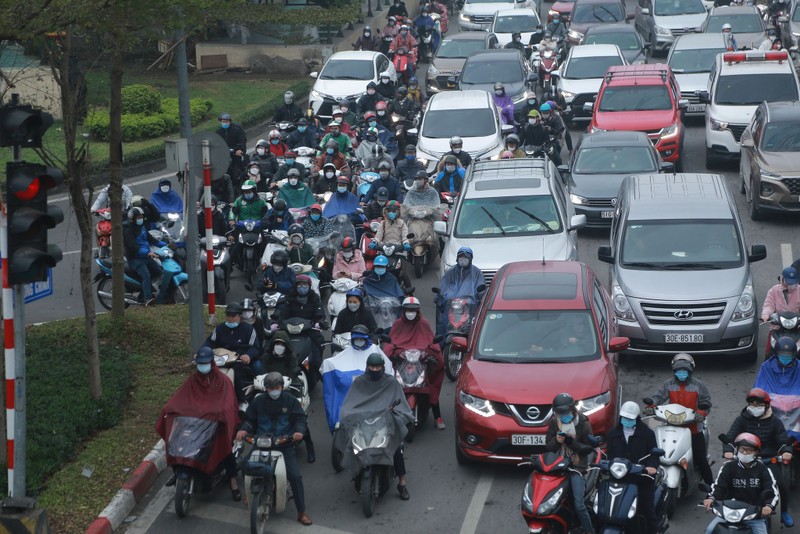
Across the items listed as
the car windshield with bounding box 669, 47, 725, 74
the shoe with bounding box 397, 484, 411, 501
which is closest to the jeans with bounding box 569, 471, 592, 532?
the shoe with bounding box 397, 484, 411, 501

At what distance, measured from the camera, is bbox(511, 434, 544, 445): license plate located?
41.3ft

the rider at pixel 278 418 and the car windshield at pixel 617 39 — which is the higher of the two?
the rider at pixel 278 418

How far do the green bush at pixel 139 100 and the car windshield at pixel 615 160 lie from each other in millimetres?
13840

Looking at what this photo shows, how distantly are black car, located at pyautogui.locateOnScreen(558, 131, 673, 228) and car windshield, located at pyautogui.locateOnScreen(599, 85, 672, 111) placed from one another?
9.78ft

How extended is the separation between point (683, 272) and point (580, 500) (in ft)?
21.5

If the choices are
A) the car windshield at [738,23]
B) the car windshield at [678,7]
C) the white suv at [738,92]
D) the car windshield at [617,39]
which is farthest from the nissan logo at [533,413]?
the car windshield at [678,7]

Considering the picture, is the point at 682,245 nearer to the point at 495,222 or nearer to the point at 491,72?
the point at 495,222

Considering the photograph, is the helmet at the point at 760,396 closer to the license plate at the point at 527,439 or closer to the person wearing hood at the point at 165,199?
the license plate at the point at 527,439

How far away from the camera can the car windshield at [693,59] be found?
32281 mm

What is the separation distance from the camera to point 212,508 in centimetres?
1266

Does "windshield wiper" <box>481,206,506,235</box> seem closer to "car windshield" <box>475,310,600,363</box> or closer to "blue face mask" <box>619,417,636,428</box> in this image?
"car windshield" <box>475,310,600,363</box>

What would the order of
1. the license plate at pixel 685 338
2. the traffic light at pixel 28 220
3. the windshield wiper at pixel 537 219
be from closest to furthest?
1. the traffic light at pixel 28 220
2. the license plate at pixel 685 338
3. the windshield wiper at pixel 537 219

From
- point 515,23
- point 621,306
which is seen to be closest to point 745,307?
point 621,306

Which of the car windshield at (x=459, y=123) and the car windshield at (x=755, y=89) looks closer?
the car windshield at (x=459, y=123)
